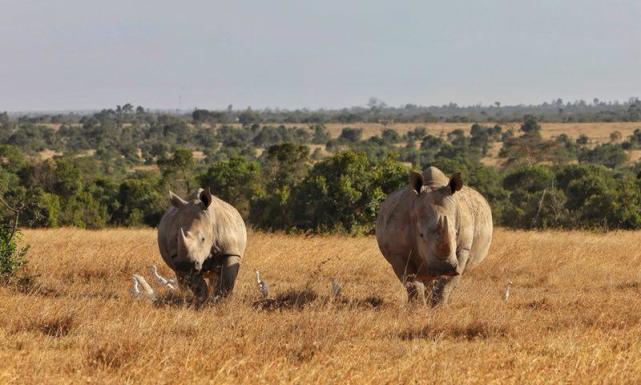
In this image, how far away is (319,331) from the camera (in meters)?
7.88

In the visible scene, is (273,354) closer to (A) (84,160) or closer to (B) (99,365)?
(B) (99,365)

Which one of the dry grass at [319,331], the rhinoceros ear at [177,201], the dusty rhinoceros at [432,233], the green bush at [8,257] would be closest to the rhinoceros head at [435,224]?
the dusty rhinoceros at [432,233]

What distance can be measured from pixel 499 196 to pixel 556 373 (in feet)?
114

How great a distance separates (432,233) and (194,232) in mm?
2972

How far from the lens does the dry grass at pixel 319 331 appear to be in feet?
20.6

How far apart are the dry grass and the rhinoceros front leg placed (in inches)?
15.0

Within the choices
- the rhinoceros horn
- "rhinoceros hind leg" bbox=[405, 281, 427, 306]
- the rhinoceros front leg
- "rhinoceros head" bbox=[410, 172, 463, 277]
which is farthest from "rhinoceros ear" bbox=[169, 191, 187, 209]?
the rhinoceros horn

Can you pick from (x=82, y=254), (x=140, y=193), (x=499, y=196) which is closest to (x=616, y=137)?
(x=499, y=196)

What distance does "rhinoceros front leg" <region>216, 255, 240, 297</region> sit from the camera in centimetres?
1069

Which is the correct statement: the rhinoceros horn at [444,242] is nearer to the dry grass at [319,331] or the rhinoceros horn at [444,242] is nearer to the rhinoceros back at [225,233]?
the dry grass at [319,331]

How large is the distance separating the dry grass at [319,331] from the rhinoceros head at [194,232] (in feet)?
1.88

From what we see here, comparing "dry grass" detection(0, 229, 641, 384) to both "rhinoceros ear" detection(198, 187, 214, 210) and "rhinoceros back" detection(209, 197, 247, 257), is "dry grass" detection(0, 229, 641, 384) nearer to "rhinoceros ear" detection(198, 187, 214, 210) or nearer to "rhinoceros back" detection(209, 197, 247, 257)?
"rhinoceros back" detection(209, 197, 247, 257)

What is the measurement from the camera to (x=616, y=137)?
92438 mm

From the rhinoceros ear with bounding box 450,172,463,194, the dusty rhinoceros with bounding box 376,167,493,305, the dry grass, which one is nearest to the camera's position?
the dry grass
